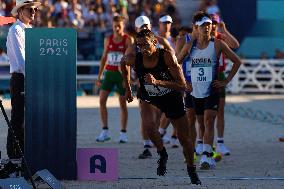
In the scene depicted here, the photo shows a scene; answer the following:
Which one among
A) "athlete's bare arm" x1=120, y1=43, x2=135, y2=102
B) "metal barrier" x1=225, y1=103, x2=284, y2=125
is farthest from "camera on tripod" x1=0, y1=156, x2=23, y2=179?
"metal barrier" x1=225, y1=103, x2=284, y2=125

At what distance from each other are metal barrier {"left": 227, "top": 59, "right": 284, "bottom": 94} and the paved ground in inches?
341

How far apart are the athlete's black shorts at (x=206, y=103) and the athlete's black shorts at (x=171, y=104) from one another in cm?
145

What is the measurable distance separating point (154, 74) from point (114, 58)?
512 cm

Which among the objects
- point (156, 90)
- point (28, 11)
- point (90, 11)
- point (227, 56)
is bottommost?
point (156, 90)

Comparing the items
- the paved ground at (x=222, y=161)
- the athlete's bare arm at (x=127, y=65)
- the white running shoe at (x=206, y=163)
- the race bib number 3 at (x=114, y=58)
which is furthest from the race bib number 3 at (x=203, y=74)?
the race bib number 3 at (x=114, y=58)

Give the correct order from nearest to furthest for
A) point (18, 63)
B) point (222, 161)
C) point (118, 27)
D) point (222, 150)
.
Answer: point (18, 63)
point (222, 161)
point (222, 150)
point (118, 27)

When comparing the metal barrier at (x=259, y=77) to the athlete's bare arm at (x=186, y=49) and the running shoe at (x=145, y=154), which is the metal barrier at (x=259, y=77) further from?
the athlete's bare arm at (x=186, y=49)

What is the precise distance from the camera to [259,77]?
30.5 meters

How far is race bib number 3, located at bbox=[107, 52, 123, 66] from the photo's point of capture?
15.2 metres

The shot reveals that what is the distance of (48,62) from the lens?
33.6 ft

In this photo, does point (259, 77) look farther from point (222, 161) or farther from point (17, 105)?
point (17, 105)

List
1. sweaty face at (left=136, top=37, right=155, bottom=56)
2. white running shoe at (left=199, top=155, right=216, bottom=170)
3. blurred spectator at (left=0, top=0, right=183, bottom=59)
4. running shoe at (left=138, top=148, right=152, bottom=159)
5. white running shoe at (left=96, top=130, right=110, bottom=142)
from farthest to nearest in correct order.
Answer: blurred spectator at (left=0, top=0, right=183, bottom=59) < white running shoe at (left=96, top=130, right=110, bottom=142) < running shoe at (left=138, top=148, right=152, bottom=159) < white running shoe at (left=199, top=155, right=216, bottom=170) < sweaty face at (left=136, top=37, right=155, bottom=56)

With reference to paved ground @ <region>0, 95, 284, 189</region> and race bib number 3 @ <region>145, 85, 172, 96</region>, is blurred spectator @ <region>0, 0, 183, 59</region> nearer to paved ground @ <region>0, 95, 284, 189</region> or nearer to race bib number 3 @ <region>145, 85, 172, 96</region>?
paved ground @ <region>0, 95, 284, 189</region>

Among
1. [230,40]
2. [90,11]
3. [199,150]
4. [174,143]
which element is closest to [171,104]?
[199,150]
